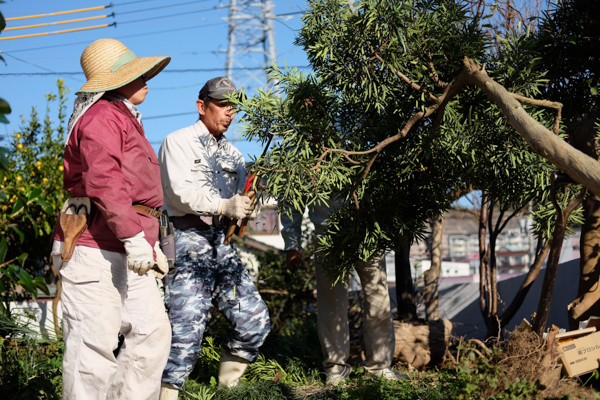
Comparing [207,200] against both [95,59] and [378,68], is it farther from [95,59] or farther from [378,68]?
[378,68]

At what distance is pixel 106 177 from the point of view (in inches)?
92.4

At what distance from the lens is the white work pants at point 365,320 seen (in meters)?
3.78

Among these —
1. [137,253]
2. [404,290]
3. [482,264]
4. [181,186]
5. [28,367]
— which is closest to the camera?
[137,253]

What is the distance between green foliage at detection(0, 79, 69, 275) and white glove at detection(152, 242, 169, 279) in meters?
2.39

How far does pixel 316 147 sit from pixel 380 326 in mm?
1813

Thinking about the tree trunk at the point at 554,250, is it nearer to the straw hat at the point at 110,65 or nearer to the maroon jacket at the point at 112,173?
the maroon jacket at the point at 112,173

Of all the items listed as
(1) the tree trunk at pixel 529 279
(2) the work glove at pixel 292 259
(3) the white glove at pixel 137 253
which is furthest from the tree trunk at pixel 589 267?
(3) the white glove at pixel 137 253

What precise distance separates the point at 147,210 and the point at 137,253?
0.35 meters

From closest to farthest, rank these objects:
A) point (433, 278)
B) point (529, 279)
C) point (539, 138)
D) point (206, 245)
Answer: point (539, 138) < point (206, 245) < point (529, 279) < point (433, 278)

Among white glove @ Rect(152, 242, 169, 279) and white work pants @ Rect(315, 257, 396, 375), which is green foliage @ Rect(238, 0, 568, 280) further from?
white work pants @ Rect(315, 257, 396, 375)

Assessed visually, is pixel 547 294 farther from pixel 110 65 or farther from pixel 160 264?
pixel 110 65

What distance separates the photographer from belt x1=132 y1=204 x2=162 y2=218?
2.58 meters

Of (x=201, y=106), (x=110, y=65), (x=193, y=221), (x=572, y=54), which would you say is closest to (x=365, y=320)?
(x=193, y=221)

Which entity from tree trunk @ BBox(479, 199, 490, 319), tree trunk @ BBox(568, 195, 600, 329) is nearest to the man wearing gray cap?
tree trunk @ BBox(568, 195, 600, 329)
